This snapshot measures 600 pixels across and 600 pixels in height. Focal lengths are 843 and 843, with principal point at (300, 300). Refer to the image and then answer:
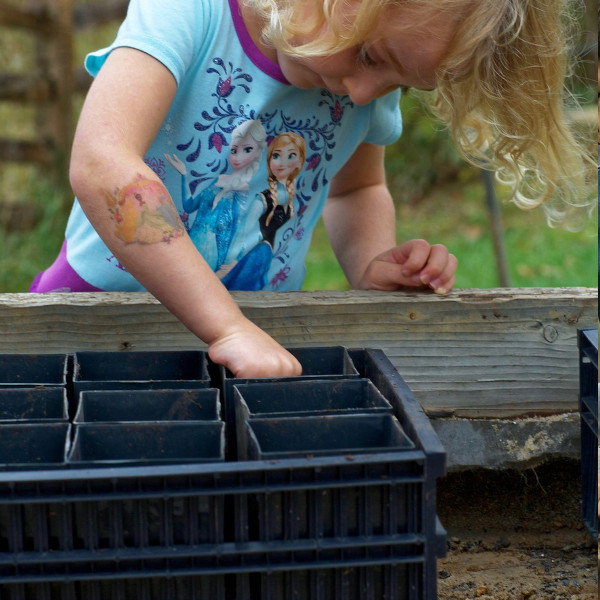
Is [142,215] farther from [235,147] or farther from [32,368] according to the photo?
[235,147]

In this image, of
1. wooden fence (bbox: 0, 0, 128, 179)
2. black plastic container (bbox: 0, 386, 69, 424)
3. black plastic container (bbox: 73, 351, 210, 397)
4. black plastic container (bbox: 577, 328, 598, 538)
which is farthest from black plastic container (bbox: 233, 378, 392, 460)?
wooden fence (bbox: 0, 0, 128, 179)

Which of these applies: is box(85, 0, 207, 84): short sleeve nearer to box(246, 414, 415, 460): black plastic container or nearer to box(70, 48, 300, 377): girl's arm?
box(70, 48, 300, 377): girl's arm

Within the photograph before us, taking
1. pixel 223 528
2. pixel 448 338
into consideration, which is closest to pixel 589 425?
pixel 448 338

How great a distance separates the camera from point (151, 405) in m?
1.24

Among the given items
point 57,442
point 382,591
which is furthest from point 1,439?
point 382,591

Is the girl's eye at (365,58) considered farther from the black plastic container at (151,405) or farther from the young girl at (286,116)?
the black plastic container at (151,405)

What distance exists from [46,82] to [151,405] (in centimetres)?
469

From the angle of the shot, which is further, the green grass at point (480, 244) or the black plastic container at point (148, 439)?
the green grass at point (480, 244)

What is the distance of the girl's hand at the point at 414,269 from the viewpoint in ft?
5.86

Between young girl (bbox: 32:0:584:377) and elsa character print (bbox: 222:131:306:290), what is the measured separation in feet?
0.08

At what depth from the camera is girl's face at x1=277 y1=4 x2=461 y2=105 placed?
154 centimetres

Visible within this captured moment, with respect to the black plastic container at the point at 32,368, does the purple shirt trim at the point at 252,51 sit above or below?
above

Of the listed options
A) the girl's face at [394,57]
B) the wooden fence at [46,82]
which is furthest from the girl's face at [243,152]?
the wooden fence at [46,82]

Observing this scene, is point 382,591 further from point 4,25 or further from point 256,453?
point 4,25
